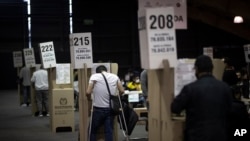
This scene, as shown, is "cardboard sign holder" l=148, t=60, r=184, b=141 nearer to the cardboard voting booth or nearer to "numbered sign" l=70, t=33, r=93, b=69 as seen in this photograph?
"numbered sign" l=70, t=33, r=93, b=69

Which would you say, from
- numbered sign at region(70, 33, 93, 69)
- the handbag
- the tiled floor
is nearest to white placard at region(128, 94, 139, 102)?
the tiled floor

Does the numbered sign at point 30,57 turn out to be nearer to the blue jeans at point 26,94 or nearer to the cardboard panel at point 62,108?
the blue jeans at point 26,94

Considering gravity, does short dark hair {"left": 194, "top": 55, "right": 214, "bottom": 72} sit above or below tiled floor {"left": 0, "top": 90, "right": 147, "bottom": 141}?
above

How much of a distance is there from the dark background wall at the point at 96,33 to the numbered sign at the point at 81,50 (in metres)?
17.5

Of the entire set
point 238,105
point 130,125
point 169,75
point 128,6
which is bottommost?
point 130,125

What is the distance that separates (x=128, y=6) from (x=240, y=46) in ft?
22.1

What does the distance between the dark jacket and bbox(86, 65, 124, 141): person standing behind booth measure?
3254mm

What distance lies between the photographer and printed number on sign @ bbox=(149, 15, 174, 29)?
5211 millimetres

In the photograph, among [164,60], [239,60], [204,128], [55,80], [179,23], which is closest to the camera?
[204,128]

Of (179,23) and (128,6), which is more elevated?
(128,6)

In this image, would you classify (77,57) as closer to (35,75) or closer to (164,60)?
(164,60)

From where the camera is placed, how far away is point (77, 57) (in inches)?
360

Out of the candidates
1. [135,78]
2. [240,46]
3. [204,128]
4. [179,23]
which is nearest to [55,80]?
[135,78]

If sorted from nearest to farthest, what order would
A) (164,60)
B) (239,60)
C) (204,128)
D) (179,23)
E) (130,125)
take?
(204,128) → (164,60) → (179,23) → (130,125) → (239,60)
